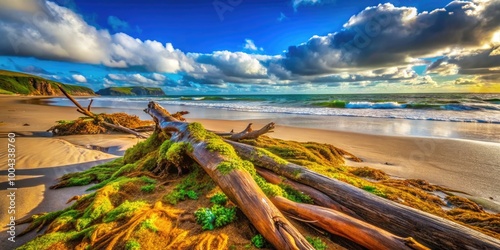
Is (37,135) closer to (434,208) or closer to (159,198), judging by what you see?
(159,198)

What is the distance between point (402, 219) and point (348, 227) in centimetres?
63

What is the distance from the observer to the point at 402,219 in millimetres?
2570

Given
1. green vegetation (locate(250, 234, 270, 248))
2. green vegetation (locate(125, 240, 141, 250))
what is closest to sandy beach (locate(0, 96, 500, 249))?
green vegetation (locate(125, 240, 141, 250))

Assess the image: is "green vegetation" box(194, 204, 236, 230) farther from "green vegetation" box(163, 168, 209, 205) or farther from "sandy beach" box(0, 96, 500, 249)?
"sandy beach" box(0, 96, 500, 249)

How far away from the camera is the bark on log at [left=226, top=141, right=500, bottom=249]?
2.21 m

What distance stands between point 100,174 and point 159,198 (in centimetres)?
277

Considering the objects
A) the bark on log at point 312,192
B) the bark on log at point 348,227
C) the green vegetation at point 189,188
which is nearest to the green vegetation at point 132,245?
the green vegetation at point 189,188

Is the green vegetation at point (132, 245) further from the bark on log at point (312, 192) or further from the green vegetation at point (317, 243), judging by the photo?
the bark on log at point (312, 192)

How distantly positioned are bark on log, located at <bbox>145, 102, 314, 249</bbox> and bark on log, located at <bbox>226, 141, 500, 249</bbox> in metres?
1.05

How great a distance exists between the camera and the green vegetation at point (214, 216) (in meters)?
2.92

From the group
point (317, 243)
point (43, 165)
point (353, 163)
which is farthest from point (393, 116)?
point (43, 165)

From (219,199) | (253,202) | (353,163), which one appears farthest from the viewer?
(353,163)

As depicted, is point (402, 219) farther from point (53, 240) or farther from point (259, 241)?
point (53, 240)

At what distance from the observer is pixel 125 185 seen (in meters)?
3.97
